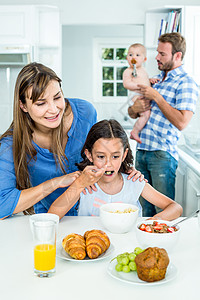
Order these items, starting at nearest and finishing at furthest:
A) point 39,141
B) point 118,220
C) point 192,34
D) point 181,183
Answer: point 118,220 < point 39,141 < point 181,183 < point 192,34

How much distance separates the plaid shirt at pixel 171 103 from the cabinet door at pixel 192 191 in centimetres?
59

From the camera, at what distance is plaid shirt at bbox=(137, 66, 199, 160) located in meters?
0.41

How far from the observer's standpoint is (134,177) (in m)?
0.77

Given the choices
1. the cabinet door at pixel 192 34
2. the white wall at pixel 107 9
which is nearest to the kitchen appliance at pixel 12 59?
the white wall at pixel 107 9

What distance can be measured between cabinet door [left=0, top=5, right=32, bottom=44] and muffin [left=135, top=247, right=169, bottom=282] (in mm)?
1476

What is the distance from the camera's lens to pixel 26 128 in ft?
2.19

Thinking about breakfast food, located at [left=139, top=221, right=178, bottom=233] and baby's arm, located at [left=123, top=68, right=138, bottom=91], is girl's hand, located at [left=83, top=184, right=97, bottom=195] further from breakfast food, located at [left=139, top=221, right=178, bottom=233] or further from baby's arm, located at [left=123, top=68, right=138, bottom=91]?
baby's arm, located at [left=123, top=68, right=138, bottom=91]

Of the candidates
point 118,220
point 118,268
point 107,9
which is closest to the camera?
point 118,268

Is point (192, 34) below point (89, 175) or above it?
above

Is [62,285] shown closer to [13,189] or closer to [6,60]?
[13,189]

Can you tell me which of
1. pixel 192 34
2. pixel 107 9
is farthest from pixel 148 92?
pixel 107 9

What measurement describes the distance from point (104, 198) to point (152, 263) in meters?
0.37

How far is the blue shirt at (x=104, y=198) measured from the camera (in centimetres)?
77

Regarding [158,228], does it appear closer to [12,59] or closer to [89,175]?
[89,175]
